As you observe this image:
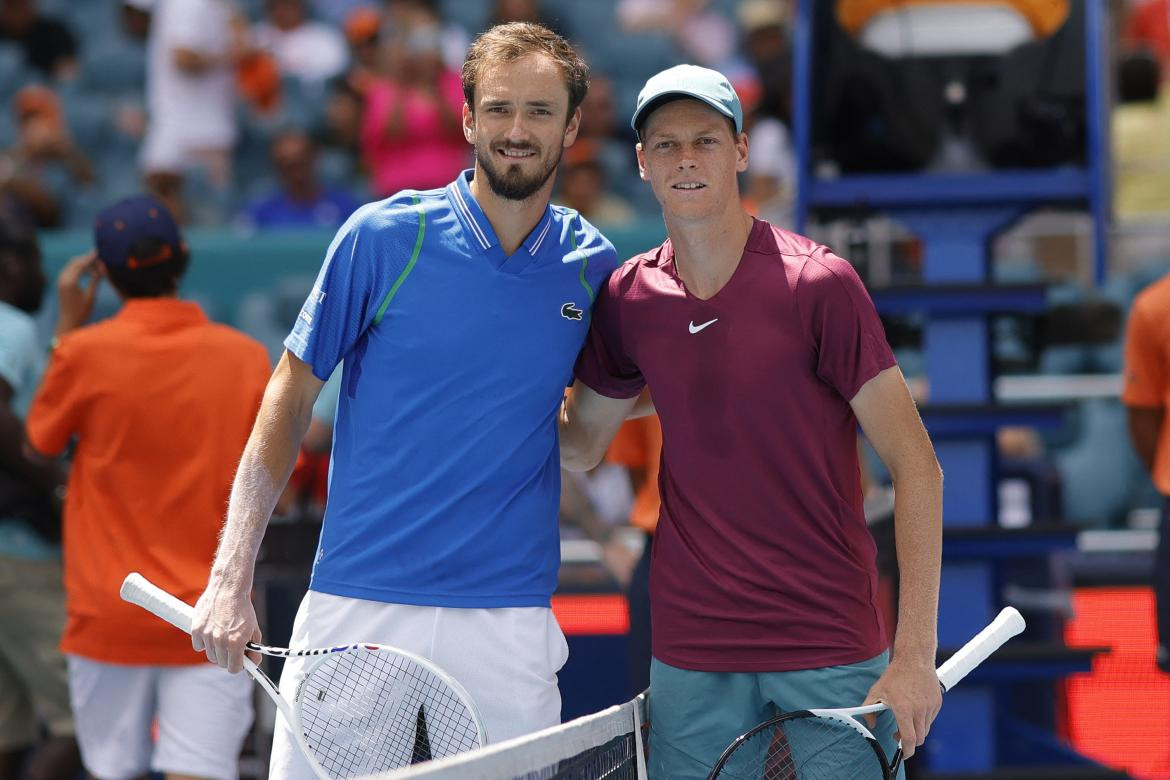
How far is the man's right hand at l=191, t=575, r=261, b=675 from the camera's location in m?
3.03

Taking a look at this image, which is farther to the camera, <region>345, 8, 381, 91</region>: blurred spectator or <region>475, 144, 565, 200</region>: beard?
<region>345, 8, 381, 91</region>: blurred spectator

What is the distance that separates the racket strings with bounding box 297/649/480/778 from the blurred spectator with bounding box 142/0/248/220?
6832mm

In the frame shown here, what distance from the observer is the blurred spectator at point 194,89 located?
31.3 ft

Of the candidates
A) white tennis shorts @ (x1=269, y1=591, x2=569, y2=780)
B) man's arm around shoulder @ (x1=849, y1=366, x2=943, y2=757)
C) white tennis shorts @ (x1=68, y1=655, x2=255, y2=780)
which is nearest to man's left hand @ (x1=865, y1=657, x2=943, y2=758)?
man's arm around shoulder @ (x1=849, y1=366, x2=943, y2=757)

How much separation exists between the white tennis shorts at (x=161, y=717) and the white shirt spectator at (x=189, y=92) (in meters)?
5.58

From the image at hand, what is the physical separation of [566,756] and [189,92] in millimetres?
7673

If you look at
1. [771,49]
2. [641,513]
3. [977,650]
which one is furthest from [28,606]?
[771,49]

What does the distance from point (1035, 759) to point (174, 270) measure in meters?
3.25

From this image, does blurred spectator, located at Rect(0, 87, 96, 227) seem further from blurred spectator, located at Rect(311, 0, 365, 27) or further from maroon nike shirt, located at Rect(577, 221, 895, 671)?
maroon nike shirt, located at Rect(577, 221, 895, 671)

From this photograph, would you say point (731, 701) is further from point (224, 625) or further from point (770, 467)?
point (224, 625)

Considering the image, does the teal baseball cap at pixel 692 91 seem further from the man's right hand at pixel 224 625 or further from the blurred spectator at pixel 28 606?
the blurred spectator at pixel 28 606

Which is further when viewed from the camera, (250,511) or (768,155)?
(768,155)

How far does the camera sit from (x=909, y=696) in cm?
297

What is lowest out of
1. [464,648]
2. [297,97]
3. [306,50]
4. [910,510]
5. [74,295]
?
[464,648]
